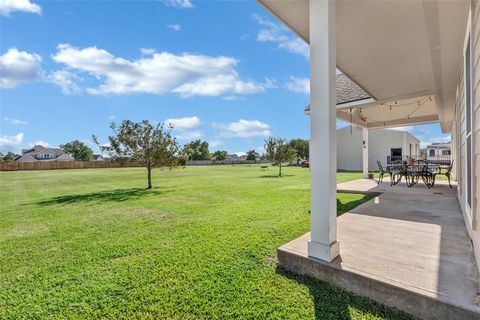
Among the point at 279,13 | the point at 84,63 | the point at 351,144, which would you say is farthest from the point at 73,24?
the point at 351,144

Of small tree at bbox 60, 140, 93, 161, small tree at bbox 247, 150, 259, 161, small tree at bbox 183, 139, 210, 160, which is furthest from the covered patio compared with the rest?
small tree at bbox 60, 140, 93, 161

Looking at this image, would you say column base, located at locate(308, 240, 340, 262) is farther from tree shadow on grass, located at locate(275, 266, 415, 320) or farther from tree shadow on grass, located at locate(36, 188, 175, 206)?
tree shadow on grass, located at locate(36, 188, 175, 206)

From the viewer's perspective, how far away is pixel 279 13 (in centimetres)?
310

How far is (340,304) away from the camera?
1956 millimetres

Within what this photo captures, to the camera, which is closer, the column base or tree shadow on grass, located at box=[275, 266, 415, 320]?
tree shadow on grass, located at box=[275, 266, 415, 320]

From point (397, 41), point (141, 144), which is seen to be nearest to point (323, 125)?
point (397, 41)

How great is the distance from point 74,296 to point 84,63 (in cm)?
1522

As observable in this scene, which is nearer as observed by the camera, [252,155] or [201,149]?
[252,155]

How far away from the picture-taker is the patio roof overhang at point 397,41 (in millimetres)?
3012

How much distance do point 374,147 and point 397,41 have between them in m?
20.5

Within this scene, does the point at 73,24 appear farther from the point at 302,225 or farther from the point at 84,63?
the point at 302,225

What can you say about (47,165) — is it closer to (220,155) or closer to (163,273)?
(220,155)

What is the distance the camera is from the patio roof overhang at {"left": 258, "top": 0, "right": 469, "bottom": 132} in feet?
9.88

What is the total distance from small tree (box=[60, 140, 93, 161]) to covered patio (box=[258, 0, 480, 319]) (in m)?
78.3
